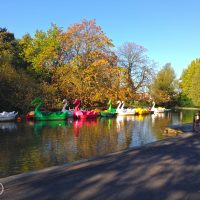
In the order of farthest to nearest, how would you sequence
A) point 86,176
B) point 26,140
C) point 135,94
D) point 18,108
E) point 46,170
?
point 135,94, point 18,108, point 26,140, point 46,170, point 86,176

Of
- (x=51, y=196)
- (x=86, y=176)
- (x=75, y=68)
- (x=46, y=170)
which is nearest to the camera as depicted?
(x=51, y=196)

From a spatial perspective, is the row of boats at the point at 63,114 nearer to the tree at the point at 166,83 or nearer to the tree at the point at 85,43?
the tree at the point at 85,43

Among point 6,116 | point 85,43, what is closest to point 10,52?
point 85,43

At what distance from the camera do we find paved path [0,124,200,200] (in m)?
7.38

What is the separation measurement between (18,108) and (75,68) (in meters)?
11.5

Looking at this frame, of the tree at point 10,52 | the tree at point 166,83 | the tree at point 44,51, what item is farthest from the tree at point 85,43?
the tree at point 166,83

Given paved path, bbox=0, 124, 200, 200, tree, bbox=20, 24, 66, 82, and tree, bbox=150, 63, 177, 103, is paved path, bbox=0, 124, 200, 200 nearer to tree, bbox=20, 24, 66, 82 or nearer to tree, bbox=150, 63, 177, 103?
tree, bbox=20, 24, 66, 82

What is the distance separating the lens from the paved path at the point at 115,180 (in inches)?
291

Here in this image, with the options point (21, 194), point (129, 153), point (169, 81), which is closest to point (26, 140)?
point (129, 153)

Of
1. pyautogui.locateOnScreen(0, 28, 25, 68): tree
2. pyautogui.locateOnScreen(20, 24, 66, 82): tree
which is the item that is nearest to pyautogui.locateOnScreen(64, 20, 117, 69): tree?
pyautogui.locateOnScreen(20, 24, 66, 82): tree

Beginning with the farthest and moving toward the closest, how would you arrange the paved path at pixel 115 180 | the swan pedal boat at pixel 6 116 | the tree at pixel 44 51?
the tree at pixel 44 51
the swan pedal boat at pixel 6 116
the paved path at pixel 115 180

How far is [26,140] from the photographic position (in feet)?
61.9

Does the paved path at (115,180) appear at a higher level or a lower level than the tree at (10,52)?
lower

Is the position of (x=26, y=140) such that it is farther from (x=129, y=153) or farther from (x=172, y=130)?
(x=172, y=130)
